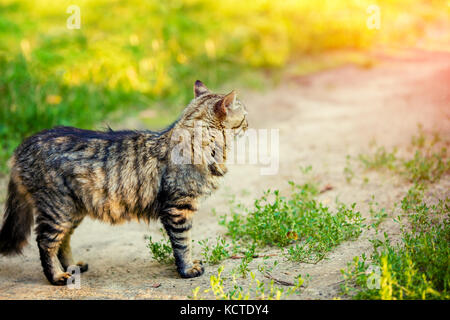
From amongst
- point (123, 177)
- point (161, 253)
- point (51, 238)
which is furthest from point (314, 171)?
point (51, 238)

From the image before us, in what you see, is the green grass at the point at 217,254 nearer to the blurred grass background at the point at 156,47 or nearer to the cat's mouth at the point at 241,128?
the cat's mouth at the point at 241,128

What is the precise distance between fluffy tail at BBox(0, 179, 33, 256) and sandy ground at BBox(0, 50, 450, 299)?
25cm

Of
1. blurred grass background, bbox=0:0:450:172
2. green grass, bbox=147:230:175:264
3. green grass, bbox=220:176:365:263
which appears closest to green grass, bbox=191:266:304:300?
green grass, bbox=220:176:365:263

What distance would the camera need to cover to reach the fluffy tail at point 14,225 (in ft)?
13.7

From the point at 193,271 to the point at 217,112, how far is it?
129 cm

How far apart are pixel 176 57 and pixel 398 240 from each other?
20.5 ft

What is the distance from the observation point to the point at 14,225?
4207mm

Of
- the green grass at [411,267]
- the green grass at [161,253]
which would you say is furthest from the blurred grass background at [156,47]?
the green grass at [411,267]

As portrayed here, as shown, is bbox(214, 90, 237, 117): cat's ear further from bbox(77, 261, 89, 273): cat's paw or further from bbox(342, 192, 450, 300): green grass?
bbox(77, 261, 89, 273): cat's paw

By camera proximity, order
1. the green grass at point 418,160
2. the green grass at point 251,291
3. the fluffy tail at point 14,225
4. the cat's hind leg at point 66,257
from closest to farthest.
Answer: the green grass at point 251,291, the fluffy tail at point 14,225, the cat's hind leg at point 66,257, the green grass at point 418,160

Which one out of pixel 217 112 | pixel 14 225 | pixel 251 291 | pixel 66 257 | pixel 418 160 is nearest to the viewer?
pixel 251 291

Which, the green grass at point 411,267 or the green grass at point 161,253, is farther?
the green grass at point 161,253

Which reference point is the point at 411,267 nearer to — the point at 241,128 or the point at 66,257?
the point at 241,128

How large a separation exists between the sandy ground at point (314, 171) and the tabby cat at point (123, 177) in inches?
14.5
